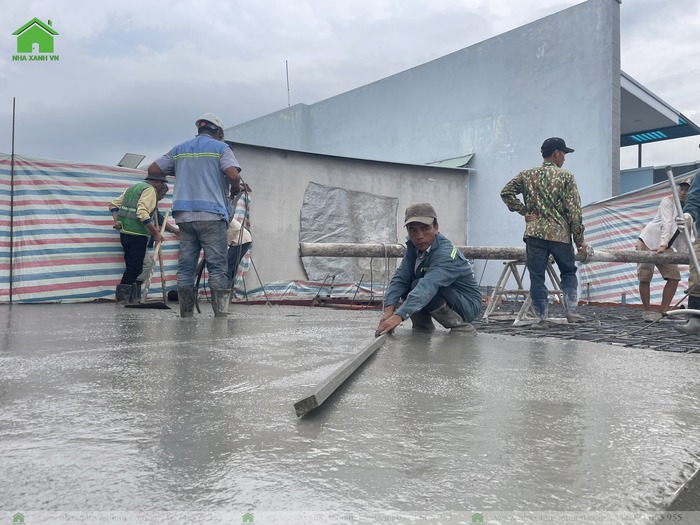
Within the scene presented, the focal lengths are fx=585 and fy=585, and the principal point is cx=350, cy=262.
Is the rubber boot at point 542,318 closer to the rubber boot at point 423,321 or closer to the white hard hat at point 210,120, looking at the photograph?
the rubber boot at point 423,321

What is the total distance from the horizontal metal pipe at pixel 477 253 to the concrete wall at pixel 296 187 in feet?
13.7

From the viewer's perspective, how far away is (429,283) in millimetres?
4051

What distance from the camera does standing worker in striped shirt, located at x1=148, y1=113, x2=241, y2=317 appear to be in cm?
524

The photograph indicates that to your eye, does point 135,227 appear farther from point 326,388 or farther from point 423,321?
point 326,388

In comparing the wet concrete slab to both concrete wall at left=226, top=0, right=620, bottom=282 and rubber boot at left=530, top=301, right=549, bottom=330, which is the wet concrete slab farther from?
concrete wall at left=226, top=0, right=620, bottom=282

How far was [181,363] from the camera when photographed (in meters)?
2.63

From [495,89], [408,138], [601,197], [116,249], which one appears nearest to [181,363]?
[116,249]

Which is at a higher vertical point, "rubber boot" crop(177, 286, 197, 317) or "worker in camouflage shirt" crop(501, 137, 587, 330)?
"worker in camouflage shirt" crop(501, 137, 587, 330)

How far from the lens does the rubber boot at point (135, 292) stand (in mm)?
7661

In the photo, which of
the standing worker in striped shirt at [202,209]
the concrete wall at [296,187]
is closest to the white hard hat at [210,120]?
the standing worker in striped shirt at [202,209]

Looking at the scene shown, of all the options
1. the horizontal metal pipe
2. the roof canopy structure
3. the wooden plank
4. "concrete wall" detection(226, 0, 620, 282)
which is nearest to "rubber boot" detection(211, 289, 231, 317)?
the horizontal metal pipe

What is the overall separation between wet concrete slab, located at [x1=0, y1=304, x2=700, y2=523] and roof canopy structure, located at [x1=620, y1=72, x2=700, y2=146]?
11.2 metres

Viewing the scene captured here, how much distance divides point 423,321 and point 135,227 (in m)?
4.32

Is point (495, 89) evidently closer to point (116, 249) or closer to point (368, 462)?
point (116, 249)
